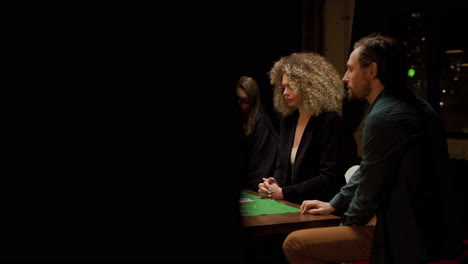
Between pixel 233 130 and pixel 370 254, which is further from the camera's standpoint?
pixel 370 254

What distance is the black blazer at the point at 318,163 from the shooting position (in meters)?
2.99

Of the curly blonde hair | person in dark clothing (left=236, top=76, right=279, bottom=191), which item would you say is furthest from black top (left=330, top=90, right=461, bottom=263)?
person in dark clothing (left=236, top=76, right=279, bottom=191)

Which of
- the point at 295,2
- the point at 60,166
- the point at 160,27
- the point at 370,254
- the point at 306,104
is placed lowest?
the point at 370,254

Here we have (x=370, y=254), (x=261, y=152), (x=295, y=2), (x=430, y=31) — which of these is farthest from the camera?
(x=295, y=2)

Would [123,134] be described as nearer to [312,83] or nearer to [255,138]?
[312,83]

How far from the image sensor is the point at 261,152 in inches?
147

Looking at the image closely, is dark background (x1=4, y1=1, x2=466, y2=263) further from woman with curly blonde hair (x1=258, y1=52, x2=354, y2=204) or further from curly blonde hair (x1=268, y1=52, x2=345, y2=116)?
curly blonde hair (x1=268, y1=52, x2=345, y2=116)

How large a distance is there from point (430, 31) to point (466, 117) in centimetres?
95

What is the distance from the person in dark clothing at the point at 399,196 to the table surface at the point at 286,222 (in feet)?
0.23

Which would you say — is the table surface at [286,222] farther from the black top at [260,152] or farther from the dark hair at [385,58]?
the black top at [260,152]

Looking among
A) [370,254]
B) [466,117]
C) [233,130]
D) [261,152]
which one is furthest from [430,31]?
[233,130]

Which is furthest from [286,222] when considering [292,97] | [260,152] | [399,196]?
[260,152]

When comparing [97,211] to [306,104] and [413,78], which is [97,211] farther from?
[413,78]

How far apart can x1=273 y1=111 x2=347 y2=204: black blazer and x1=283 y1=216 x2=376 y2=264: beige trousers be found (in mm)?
697
